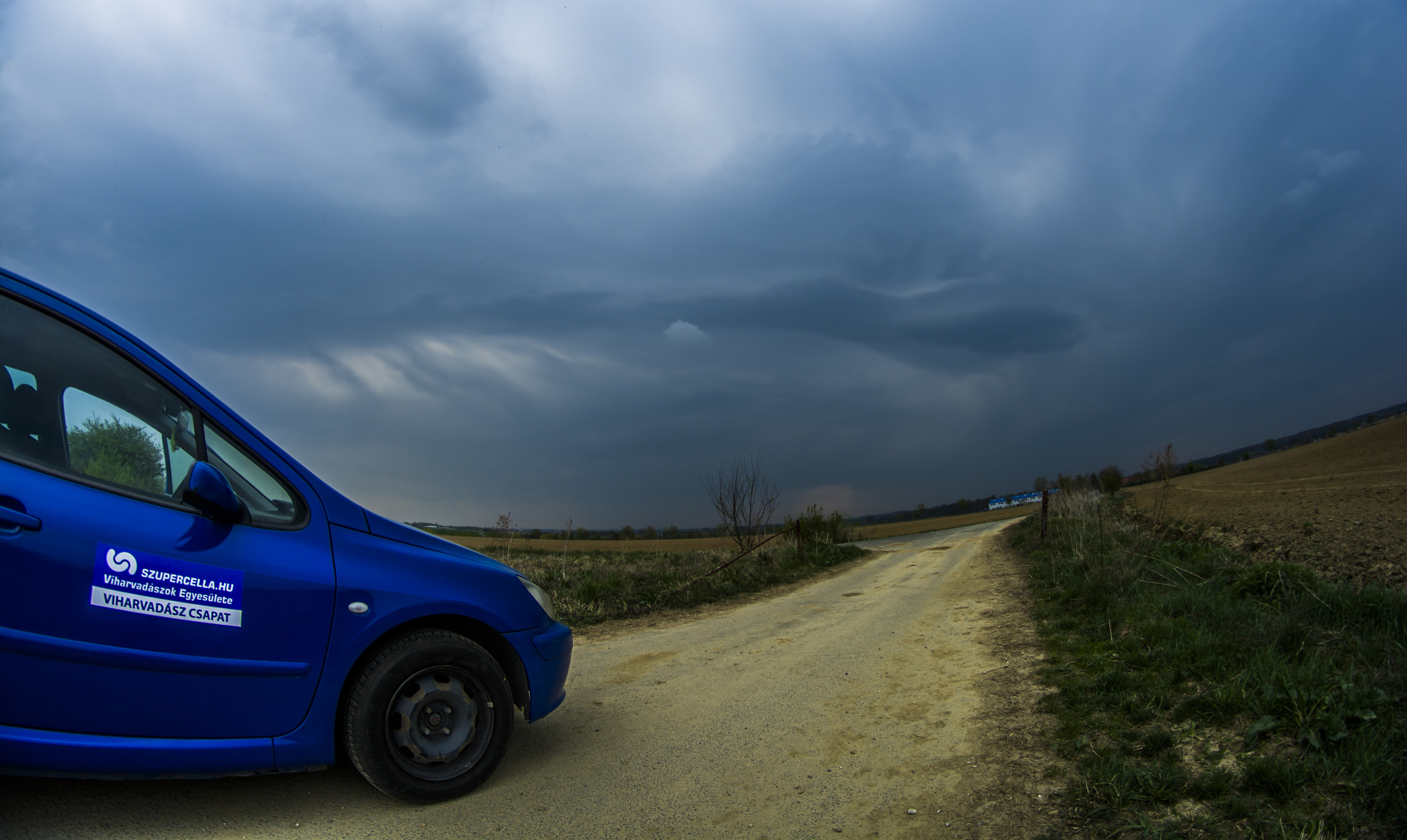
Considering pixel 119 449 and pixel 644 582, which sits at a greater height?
pixel 119 449

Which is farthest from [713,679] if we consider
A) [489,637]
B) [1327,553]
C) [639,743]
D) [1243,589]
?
[1327,553]

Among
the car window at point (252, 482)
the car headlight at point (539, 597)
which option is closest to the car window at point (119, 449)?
the car window at point (252, 482)

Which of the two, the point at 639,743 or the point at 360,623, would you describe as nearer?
the point at 360,623

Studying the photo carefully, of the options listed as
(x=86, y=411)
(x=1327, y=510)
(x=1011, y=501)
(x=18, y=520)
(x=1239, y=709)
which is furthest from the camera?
(x=1011, y=501)

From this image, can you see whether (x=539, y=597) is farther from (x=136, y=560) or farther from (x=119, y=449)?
(x=119, y=449)

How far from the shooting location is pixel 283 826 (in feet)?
9.71

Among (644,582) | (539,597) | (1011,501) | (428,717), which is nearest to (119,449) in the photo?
(428,717)

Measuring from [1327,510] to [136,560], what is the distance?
16.2 metres

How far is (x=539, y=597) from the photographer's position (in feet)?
13.1

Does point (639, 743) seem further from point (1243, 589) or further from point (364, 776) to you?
point (1243, 589)

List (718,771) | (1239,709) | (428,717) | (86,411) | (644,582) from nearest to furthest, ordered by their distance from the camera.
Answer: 1. (86,411)
2. (428,717)
3. (718,771)
4. (1239,709)
5. (644,582)

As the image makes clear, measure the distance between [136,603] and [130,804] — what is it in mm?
1059

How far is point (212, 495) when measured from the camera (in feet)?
8.93

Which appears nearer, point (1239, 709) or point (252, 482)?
point (252, 482)
